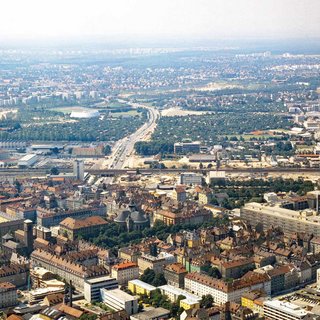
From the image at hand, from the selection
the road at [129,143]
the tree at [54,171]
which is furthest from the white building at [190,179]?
the tree at [54,171]

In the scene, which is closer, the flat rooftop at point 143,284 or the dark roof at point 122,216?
the flat rooftop at point 143,284

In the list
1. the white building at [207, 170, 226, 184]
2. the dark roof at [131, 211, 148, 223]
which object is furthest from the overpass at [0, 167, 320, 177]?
the dark roof at [131, 211, 148, 223]

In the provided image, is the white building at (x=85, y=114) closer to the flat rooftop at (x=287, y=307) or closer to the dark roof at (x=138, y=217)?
the dark roof at (x=138, y=217)

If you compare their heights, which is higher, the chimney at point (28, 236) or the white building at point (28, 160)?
the chimney at point (28, 236)

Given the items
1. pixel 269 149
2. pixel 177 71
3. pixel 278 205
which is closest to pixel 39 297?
pixel 278 205

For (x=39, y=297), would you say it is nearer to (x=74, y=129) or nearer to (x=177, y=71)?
(x=74, y=129)

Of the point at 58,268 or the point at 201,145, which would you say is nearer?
the point at 58,268

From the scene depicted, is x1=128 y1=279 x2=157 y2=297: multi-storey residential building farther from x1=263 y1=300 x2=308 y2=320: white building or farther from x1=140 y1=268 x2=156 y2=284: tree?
x1=263 y1=300 x2=308 y2=320: white building
